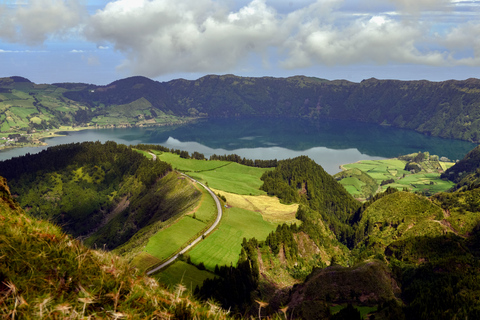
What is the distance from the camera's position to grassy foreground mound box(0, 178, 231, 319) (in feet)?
25.6

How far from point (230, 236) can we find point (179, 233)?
13708 mm

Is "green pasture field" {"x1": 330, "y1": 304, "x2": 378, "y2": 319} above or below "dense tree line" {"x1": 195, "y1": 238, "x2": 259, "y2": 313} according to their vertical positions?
above

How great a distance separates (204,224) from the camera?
86.9 metres

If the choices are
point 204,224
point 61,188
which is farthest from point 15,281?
point 61,188

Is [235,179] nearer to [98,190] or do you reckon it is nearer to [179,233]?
[98,190]

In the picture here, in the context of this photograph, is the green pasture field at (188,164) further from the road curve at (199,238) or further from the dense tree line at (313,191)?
the road curve at (199,238)

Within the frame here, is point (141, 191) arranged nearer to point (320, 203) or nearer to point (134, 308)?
point (320, 203)

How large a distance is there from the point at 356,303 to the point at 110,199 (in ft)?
513

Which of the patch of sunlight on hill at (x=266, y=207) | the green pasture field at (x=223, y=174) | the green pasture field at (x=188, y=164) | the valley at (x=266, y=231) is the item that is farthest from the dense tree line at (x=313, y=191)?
the green pasture field at (x=188, y=164)

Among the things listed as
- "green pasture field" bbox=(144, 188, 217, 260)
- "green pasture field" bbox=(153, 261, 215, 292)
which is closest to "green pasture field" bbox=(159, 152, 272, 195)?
"green pasture field" bbox=(144, 188, 217, 260)

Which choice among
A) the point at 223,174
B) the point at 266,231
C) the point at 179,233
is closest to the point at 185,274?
the point at 179,233

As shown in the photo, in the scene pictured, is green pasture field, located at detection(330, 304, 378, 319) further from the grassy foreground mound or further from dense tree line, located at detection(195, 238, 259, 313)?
the grassy foreground mound

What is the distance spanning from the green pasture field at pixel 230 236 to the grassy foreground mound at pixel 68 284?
5684 centimetres

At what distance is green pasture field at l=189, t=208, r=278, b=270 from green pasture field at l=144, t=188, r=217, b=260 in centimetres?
411
